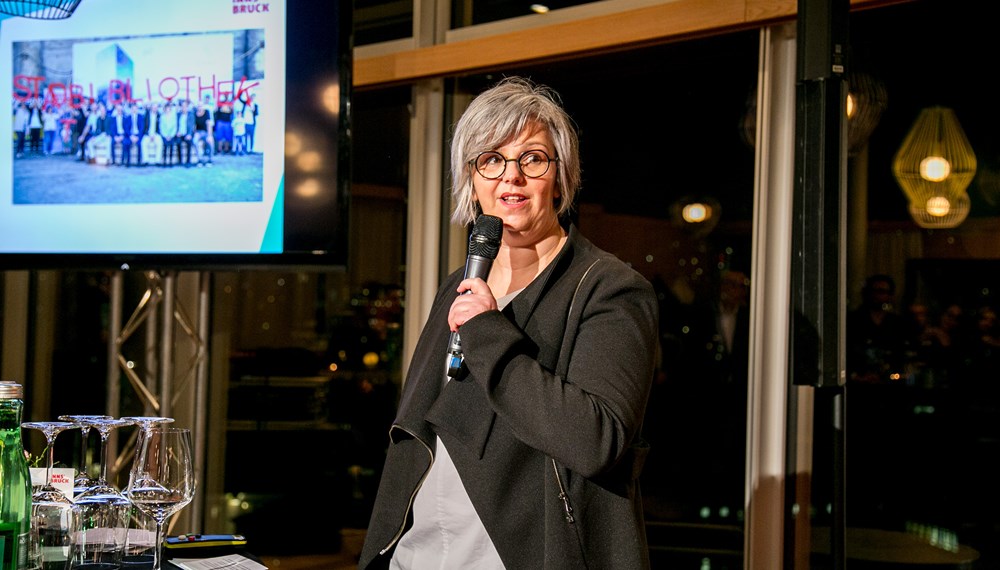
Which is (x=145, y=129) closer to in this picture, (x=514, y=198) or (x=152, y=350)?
(x=152, y=350)

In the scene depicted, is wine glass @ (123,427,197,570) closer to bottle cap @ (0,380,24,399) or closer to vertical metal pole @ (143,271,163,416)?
bottle cap @ (0,380,24,399)

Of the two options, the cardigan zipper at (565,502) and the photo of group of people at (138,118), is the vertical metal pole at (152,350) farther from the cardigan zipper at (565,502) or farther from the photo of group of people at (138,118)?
the cardigan zipper at (565,502)

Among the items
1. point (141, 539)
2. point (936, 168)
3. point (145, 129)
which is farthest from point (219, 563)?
point (936, 168)

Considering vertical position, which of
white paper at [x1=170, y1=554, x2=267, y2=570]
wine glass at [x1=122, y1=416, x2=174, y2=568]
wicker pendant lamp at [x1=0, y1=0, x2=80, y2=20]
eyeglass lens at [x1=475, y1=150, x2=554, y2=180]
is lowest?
white paper at [x1=170, y1=554, x2=267, y2=570]

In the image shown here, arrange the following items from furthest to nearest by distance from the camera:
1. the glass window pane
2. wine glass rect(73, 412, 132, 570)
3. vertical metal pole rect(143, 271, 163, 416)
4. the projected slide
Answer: vertical metal pole rect(143, 271, 163, 416)
the projected slide
the glass window pane
wine glass rect(73, 412, 132, 570)

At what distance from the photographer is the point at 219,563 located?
1.99m

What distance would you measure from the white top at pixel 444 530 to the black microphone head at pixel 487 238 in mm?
115

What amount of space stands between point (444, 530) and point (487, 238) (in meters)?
0.54

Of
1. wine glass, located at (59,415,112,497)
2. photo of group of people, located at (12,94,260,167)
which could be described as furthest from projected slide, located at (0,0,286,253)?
wine glass, located at (59,415,112,497)

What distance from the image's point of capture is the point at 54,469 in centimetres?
188

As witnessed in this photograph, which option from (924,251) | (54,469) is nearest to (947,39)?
(924,251)

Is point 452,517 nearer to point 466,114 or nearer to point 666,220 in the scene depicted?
point 466,114

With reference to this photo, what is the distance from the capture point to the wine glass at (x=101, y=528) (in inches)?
71.6

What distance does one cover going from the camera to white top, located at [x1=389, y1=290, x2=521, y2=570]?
175cm
